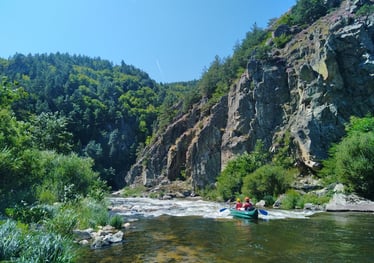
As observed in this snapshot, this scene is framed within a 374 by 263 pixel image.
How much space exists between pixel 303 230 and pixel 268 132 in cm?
4634

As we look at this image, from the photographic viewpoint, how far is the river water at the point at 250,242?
15.4 metres

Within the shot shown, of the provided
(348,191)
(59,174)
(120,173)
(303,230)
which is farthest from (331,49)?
(120,173)

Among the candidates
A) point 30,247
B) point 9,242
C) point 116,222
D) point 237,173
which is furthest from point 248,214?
point 237,173

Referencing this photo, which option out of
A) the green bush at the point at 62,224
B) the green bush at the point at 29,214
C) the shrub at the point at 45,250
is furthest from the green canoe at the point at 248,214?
the shrub at the point at 45,250

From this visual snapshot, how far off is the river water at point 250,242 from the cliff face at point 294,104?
30.5 m

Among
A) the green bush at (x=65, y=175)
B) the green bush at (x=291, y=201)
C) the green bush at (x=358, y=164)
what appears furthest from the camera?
the green bush at (x=291, y=201)

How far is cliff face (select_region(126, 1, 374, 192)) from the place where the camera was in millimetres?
54688

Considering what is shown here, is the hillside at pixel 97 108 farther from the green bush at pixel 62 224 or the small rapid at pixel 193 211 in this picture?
the green bush at pixel 62 224

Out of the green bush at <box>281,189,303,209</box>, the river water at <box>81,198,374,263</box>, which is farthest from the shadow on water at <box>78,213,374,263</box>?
the green bush at <box>281,189,303,209</box>

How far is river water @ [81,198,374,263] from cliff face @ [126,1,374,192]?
30466 millimetres

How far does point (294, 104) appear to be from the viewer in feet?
212

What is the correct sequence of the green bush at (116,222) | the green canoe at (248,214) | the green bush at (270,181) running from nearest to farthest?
the green bush at (116,222)
the green canoe at (248,214)
the green bush at (270,181)

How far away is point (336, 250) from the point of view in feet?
52.6

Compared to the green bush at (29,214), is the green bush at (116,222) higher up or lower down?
lower down
